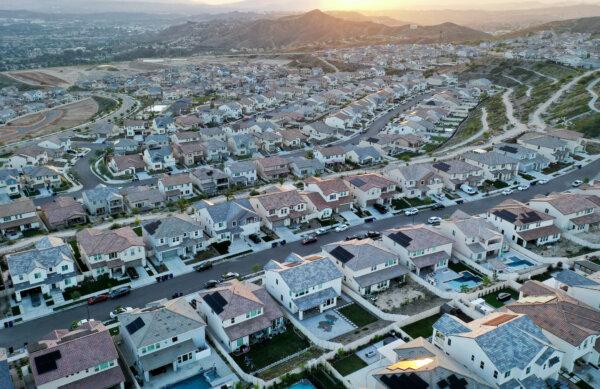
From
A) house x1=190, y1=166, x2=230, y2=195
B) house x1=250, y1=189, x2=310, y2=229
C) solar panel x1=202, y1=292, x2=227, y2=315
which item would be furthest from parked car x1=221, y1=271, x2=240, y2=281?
house x1=190, y1=166, x2=230, y2=195

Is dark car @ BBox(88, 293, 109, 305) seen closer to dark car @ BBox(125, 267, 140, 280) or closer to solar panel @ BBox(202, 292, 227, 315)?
dark car @ BBox(125, 267, 140, 280)

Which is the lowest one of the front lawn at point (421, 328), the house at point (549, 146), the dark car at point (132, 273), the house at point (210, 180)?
the front lawn at point (421, 328)

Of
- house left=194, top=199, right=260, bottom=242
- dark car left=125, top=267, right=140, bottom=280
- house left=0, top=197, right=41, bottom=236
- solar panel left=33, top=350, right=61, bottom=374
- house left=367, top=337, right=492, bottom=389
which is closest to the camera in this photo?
house left=367, top=337, right=492, bottom=389

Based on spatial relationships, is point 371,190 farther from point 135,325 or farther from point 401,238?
point 135,325

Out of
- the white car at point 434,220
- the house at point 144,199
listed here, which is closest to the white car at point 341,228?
the white car at point 434,220

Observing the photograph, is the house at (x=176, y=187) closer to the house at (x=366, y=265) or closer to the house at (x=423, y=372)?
the house at (x=366, y=265)

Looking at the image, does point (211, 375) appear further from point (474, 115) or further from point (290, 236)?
point (474, 115)

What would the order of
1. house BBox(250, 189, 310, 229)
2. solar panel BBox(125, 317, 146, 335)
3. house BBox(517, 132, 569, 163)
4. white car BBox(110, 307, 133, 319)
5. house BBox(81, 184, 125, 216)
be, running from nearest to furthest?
solar panel BBox(125, 317, 146, 335)
white car BBox(110, 307, 133, 319)
house BBox(250, 189, 310, 229)
house BBox(81, 184, 125, 216)
house BBox(517, 132, 569, 163)
